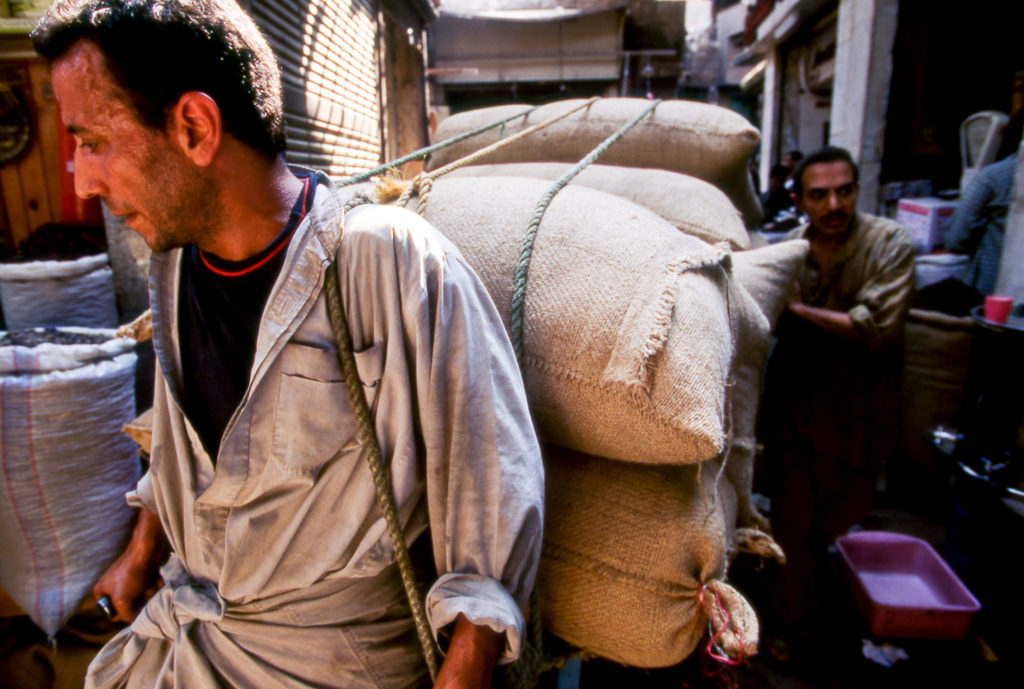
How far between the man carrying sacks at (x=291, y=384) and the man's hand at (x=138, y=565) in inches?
13.8

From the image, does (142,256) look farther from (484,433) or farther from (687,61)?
(687,61)

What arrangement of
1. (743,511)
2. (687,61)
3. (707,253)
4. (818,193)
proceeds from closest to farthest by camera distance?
1. (707,253)
2. (743,511)
3. (818,193)
4. (687,61)

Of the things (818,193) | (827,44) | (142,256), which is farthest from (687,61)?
(142,256)

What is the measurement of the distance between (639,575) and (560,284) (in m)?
0.66

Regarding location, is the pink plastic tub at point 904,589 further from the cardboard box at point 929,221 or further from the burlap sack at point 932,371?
the cardboard box at point 929,221

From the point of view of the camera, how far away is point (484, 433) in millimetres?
981

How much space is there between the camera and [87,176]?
3.17ft

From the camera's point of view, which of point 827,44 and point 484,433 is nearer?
point 484,433

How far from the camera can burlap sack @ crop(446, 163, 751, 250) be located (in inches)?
82.7

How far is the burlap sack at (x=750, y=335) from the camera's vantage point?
5.65 feet

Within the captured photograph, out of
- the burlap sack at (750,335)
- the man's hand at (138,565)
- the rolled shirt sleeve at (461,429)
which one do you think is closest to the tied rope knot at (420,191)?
the rolled shirt sleeve at (461,429)

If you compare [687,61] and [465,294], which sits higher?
[687,61]

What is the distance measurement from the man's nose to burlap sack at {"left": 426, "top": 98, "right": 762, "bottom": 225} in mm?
1813

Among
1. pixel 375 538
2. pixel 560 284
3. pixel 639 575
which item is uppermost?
pixel 560 284
